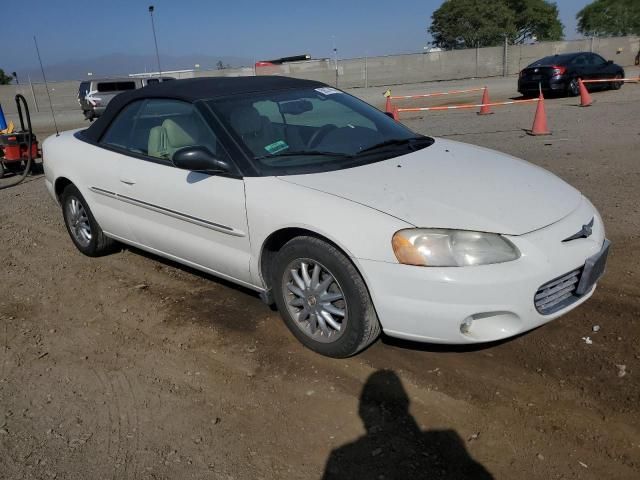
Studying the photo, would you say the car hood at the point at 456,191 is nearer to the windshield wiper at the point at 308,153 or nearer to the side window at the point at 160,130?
the windshield wiper at the point at 308,153

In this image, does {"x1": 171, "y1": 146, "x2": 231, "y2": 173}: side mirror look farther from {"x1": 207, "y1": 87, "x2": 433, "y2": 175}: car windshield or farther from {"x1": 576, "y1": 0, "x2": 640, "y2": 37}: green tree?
{"x1": 576, "y1": 0, "x2": 640, "y2": 37}: green tree

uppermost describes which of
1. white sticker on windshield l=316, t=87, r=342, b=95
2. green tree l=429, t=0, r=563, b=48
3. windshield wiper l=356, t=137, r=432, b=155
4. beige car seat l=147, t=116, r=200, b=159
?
green tree l=429, t=0, r=563, b=48

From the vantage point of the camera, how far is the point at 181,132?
13.3 ft

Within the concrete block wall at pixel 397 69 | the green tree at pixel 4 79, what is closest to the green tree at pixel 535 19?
the concrete block wall at pixel 397 69

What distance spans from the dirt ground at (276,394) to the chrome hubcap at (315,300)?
194 mm

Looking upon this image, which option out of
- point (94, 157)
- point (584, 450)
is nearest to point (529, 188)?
point (584, 450)

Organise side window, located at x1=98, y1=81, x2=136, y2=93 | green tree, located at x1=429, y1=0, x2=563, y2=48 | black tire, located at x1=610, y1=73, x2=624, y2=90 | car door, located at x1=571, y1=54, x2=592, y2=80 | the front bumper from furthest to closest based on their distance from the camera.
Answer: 1. green tree, located at x1=429, y1=0, x2=563, y2=48
2. side window, located at x1=98, y1=81, x2=136, y2=93
3. black tire, located at x1=610, y1=73, x2=624, y2=90
4. car door, located at x1=571, y1=54, x2=592, y2=80
5. the front bumper

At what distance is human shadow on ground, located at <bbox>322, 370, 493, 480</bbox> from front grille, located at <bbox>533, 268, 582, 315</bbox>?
0.83 metres

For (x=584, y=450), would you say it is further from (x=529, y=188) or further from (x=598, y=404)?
(x=529, y=188)

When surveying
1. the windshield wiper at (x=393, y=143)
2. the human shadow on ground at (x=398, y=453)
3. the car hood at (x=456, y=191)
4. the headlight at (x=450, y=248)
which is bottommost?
the human shadow on ground at (x=398, y=453)

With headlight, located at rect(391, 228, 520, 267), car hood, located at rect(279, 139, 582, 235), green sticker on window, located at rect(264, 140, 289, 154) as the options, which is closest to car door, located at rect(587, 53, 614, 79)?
car hood, located at rect(279, 139, 582, 235)

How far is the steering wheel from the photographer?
3.82 m

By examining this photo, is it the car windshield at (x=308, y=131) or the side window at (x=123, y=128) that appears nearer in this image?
the car windshield at (x=308, y=131)

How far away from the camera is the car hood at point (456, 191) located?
296 centimetres
